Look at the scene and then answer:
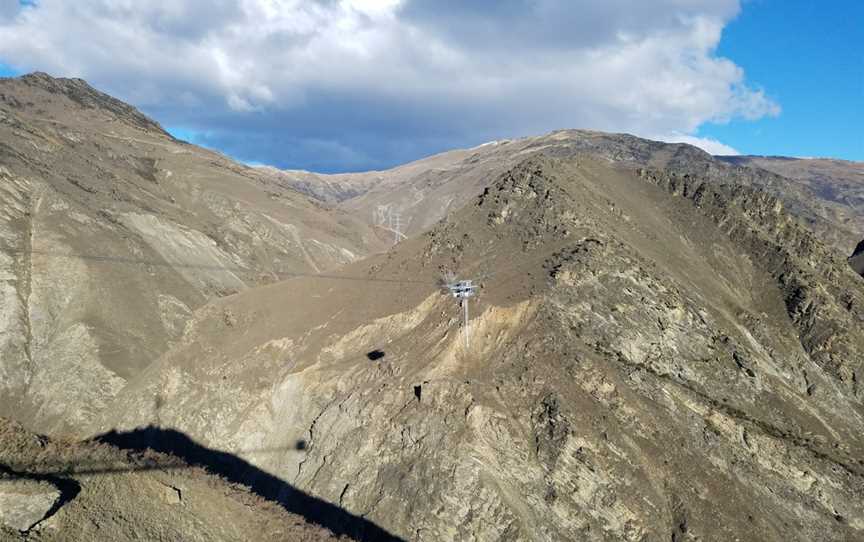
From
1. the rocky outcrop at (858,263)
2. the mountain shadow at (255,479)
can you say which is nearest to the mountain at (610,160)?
the rocky outcrop at (858,263)

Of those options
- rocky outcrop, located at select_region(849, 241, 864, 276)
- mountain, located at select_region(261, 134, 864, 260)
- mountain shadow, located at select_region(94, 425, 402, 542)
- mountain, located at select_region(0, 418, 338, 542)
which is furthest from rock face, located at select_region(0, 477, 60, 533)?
mountain, located at select_region(261, 134, 864, 260)

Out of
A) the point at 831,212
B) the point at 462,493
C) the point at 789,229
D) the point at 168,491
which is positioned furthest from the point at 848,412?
the point at 831,212

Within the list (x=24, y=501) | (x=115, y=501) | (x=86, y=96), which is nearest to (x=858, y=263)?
(x=115, y=501)

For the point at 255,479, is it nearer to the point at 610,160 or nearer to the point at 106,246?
the point at 106,246

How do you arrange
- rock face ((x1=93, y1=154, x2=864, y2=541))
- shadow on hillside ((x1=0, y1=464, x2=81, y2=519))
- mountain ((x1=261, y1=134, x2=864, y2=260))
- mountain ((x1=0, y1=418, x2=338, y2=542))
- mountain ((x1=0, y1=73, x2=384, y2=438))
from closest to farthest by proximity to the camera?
mountain ((x1=0, y1=418, x2=338, y2=542)) → shadow on hillside ((x1=0, y1=464, x2=81, y2=519)) → rock face ((x1=93, y1=154, x2=864, y2=541)) → mountain ((x1=0, y1=73, x2=384, y2=438)) → mountain ((x1=261, y1=134, x2=864, y2=260))

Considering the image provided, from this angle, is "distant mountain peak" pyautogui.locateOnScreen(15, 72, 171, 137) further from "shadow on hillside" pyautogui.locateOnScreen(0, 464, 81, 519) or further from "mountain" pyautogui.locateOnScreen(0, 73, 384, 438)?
"shadow on hillside" pyautogui.locateOnScreen(0, 464, 81, 519)

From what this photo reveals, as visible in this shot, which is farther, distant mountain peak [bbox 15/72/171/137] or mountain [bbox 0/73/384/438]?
distant mountain peak [bbox 15/72/171/137]

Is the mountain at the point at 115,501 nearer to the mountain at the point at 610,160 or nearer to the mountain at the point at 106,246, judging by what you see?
the mountain at the point at 106,246
